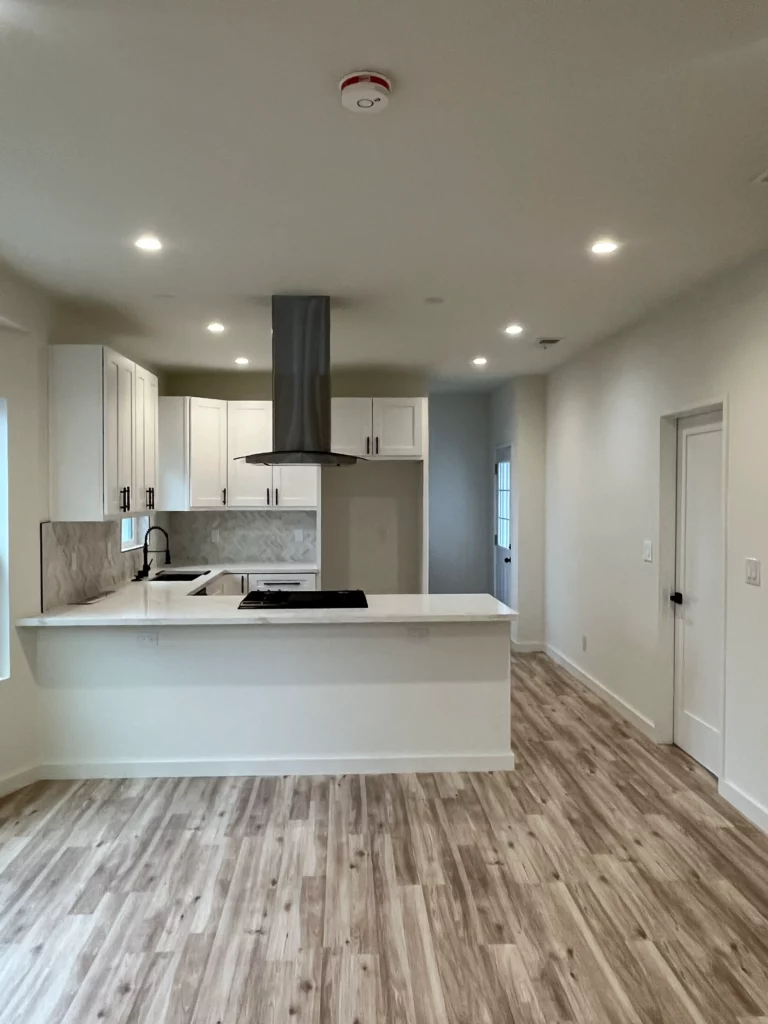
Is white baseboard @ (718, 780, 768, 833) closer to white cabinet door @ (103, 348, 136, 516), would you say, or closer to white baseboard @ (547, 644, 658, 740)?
white baseboard @ (547, 644, 658, 740)

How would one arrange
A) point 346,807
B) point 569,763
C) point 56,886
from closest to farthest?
point 56,886 < point 346,807 < point 569,763

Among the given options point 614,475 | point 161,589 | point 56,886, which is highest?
point 614,475

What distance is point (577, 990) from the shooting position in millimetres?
2080

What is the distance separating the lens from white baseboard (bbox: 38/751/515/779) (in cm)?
369

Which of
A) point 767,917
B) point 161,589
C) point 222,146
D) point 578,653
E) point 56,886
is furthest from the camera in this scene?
point 578,653

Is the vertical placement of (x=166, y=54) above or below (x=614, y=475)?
above

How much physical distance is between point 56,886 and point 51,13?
2937mm

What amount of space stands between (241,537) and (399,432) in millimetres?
1828

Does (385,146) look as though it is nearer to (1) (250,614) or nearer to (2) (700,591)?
(1) (250,614)

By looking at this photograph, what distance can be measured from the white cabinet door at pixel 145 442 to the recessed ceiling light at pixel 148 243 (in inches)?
59.6

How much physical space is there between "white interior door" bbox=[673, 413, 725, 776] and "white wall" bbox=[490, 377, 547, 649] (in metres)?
2.34

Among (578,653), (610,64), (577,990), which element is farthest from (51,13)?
(578,653)

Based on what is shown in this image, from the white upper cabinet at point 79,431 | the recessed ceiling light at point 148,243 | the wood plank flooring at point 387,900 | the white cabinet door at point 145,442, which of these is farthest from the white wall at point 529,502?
the recessed ceiling light at point 148,243

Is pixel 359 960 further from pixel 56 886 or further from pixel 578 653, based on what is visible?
pixel 578 653
